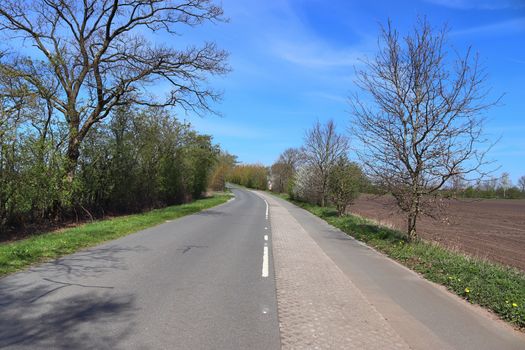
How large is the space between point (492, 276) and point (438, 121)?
6.72 meters

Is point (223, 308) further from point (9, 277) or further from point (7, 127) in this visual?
Result: point (7, 127)

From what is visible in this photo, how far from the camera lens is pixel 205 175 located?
53719 mm

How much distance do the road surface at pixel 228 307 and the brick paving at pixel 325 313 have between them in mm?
18

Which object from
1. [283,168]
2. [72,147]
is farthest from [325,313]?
[283,168]

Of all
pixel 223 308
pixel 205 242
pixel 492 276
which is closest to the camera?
pixel 223 308

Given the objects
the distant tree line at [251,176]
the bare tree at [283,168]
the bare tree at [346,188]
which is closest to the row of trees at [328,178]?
the bare tree at [346,188]

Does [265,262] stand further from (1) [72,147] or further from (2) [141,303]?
(1) [72,147]

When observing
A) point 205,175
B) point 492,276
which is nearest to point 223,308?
point 492,276

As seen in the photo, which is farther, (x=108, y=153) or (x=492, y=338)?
(x=108, y=153)

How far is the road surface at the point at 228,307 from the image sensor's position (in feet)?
16.2

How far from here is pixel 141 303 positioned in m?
6.18

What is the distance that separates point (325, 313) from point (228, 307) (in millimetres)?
1389

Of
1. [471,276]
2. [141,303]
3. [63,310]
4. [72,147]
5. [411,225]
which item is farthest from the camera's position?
[72,147]

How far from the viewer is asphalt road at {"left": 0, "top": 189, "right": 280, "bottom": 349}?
478 centimetres
